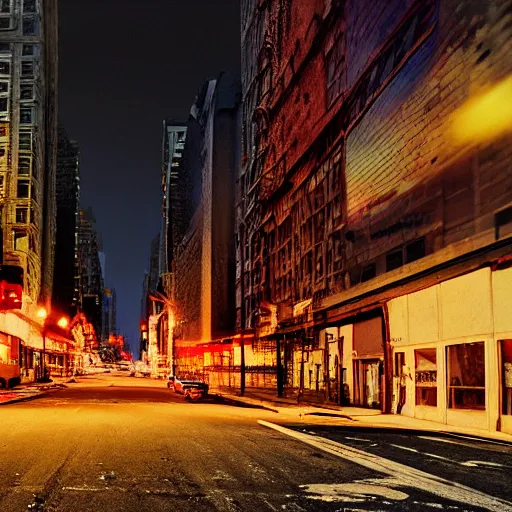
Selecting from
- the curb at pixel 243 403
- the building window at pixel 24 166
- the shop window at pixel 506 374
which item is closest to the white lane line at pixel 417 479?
the shop window at pixel 506 374

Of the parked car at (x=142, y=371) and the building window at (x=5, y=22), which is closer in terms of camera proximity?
the building window at (x=5, y=22)

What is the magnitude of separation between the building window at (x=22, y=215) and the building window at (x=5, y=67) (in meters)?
19.1

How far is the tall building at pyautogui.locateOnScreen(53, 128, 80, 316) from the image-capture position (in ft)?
536

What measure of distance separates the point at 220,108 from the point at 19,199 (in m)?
46.4

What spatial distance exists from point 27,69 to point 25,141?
11.2 metres

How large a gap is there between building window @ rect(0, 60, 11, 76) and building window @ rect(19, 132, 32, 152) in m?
9.47

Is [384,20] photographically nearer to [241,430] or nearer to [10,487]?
[241,430]

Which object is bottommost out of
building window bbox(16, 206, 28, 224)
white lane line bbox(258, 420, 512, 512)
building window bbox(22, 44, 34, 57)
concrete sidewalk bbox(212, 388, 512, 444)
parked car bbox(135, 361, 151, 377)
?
parked car bbox(135, 361, 151, 377)

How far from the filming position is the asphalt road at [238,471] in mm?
8445

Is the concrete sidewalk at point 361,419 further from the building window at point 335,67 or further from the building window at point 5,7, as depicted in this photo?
the building window at point 5,7

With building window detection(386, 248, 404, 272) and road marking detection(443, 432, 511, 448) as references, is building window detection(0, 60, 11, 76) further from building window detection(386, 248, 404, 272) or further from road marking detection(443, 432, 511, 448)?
road marking detection(443, 432, 511, 448)

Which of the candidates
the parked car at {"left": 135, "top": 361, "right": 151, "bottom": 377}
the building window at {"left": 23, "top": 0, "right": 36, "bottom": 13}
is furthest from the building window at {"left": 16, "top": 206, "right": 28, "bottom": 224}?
the parked car at {"left": 135, "top": 361, "right": 151, "bottom": 377}

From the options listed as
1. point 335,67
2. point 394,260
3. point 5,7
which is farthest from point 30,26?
point 394,260

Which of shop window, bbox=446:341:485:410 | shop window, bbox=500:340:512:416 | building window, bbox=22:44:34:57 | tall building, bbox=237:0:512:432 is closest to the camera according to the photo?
shop window, bbox=500:340:512:416
